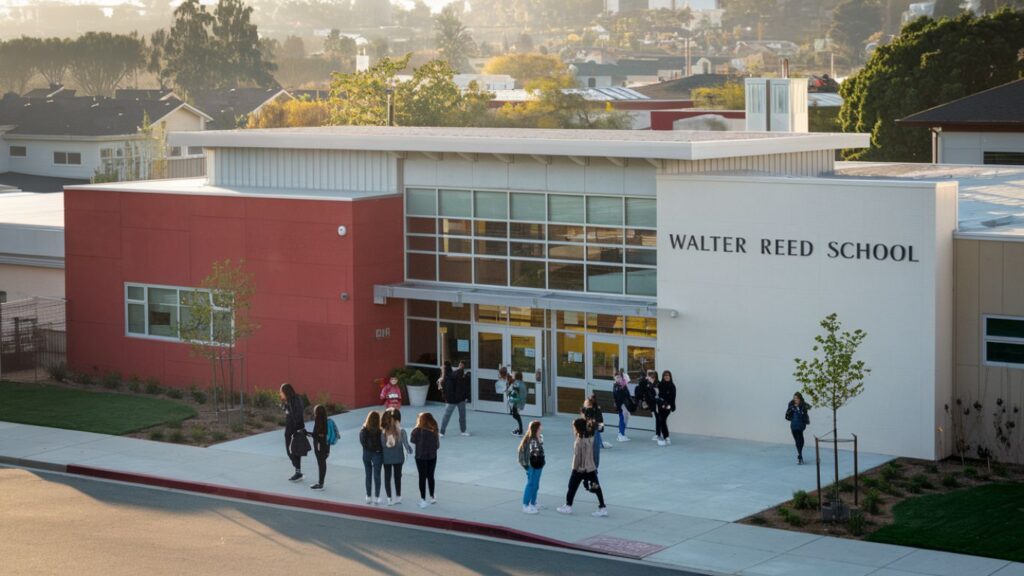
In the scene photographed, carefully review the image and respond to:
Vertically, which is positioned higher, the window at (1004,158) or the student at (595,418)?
the window at (1004,158)

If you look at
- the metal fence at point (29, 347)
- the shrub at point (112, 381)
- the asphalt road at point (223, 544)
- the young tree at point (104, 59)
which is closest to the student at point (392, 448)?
the asphalt road at point (223, 544)

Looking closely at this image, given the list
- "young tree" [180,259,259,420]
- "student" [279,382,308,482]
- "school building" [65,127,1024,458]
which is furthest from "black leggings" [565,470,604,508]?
"young tree" [180,259,259,420]

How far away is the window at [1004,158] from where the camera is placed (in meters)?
46.3

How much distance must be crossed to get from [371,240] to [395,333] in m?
2.08

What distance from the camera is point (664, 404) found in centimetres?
2648

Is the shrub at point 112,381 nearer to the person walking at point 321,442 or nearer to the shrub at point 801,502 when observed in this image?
the person walking at point 321,442

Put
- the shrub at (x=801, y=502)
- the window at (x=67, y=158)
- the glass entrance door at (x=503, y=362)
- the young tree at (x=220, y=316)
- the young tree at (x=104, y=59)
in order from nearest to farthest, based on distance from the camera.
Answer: the shrub at (x=801, y=502), the young tree at (x=220, y=316), the glass entrance door at (x=503, y=362), the window at (x=67, y=158), the young tree at (x=104, y=59)

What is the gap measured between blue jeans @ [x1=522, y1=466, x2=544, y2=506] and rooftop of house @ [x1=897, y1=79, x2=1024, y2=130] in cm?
2948

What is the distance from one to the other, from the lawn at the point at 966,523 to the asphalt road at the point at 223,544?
12.0ft

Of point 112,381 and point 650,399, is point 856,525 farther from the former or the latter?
point 112,381

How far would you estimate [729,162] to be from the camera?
1142 inches

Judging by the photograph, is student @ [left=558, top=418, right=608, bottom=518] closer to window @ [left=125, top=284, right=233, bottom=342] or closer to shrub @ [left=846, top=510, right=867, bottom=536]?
shrub @ [left=846, top=510, right=867, bottom=536]

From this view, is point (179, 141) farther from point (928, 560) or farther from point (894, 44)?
point (894, 44)

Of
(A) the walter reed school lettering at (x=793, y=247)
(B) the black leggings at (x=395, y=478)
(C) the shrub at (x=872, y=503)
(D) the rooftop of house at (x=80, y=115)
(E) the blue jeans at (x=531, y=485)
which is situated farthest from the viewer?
(D) the rooftop of house at (x=80, y=115)
